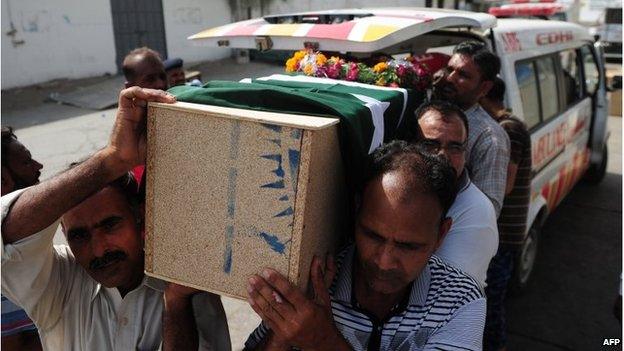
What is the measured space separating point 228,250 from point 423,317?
21.1 inches

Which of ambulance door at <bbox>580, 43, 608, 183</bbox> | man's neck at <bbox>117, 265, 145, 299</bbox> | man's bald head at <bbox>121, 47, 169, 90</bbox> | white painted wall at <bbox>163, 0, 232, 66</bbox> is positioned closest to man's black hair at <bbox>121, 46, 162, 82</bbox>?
man's bald head at <bbox>121, 47, 169, 90</bbox>

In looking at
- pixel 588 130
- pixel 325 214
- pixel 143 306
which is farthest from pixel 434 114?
pixel 588 130

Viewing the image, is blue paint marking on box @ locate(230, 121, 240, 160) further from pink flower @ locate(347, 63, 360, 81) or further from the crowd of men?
pink flower @ locate(347, 63, 360, 81)

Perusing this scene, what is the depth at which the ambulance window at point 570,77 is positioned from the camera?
4664 mm

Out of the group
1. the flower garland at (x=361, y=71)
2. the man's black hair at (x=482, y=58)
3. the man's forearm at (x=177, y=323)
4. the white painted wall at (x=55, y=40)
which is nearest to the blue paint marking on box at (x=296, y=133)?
the man's forearm at (x=177, y=323)

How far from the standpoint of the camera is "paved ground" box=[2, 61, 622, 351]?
356 centimetres

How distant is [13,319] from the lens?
6.49 feet

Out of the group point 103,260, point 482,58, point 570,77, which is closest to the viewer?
point 103,260

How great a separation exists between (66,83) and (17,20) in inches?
67.4

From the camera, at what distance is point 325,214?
1.34m

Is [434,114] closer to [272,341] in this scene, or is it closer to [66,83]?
[272,341]

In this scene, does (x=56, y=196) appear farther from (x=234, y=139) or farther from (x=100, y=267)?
(x=234, y=139)

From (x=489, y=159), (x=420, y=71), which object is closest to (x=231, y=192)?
(x=420, y=71)

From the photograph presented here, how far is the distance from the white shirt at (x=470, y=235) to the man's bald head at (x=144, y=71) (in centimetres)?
249
